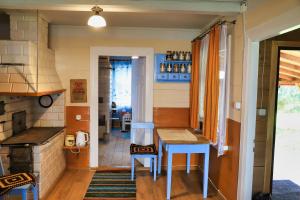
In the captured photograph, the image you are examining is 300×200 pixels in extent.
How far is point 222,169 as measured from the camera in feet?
10.8

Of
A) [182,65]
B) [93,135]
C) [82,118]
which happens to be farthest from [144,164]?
[182,65]

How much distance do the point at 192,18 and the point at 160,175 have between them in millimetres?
2342

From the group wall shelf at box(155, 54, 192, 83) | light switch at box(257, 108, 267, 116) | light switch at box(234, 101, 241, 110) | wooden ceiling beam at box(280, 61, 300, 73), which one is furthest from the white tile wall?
wooden ceiling beam at box(280, 61, 300, 73)

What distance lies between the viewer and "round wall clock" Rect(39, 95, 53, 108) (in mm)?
4039

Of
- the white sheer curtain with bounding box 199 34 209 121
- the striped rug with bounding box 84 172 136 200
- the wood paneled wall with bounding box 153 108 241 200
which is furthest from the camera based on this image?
the white sheer curtain with bounding box 199 34 209 121

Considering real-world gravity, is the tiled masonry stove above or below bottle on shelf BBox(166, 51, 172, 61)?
below

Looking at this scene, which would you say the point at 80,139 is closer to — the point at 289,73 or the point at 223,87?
the point at 223,87

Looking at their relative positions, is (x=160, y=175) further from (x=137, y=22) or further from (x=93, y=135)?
(x=137, y=22)

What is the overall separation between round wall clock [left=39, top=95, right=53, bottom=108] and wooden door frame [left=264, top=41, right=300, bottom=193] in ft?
10.2

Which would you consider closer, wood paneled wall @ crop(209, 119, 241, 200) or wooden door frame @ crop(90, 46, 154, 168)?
wood paneled wall @ crop(209, 119, 241, 200)

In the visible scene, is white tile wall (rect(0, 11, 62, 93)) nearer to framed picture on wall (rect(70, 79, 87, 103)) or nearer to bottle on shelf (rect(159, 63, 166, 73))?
framed picture on wall (rect(70, 79, 87, 103))

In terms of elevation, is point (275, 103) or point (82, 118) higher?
point (275, 103)

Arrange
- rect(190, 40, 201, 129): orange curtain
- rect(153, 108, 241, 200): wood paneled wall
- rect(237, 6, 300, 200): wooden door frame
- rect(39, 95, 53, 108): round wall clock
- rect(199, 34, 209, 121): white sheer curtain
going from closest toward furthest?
rect(237, 6, 300, 200): wooden door frame, rect(153, 108, 241, 200): wood paneled wall, rect(199, 34, 209, 121): white sheer curtain, rect(190, 40, 201, 129): orange curtain, rect(39, 95, 53, 108): round wall clock

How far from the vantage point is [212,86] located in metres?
3.10
